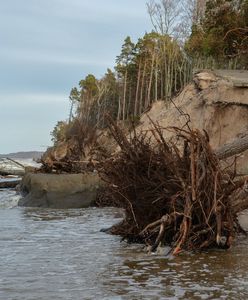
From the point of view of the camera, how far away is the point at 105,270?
5.99 m

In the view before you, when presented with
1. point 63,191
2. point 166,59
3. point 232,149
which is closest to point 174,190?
point 232,149

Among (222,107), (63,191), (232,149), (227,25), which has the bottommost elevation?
(63,191)

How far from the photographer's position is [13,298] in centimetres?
471

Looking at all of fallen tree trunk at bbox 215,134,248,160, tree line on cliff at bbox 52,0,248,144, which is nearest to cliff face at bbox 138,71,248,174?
tree line on cliff at bbox 52,0,248,144

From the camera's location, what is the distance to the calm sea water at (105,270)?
491 cm

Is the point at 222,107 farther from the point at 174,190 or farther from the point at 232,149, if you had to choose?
the point at 174,190

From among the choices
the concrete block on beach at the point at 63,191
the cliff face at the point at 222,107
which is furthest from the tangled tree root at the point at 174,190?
the cliff face at the point at 222,107

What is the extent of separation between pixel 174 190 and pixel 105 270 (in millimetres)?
1857

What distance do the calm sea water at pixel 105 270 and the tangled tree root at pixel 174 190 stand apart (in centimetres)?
29

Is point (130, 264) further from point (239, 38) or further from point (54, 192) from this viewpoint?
point (239, 38)

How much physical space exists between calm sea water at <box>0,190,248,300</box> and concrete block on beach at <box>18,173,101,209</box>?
6.12 m

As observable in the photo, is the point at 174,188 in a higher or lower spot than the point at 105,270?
higher

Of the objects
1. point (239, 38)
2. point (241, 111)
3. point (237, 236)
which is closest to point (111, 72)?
point (241, 111)

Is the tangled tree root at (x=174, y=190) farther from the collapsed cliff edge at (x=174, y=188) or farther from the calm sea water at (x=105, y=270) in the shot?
the calm sea water at (x=105, y=270)
